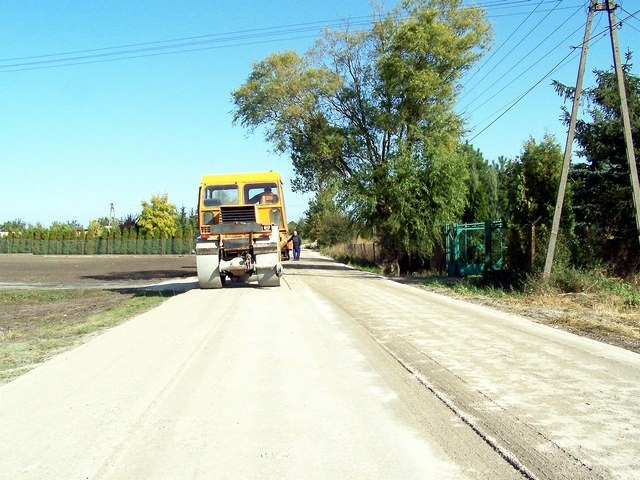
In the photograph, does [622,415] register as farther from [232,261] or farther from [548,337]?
[232,261]

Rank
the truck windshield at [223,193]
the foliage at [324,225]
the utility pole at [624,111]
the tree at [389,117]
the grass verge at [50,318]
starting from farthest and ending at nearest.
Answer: the foliage at [324,225] < the tree at [389,117] < the truck windshield at [223,193] < the utility pole at [624,111] < the grass verge at [50,318]

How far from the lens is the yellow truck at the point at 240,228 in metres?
18.9

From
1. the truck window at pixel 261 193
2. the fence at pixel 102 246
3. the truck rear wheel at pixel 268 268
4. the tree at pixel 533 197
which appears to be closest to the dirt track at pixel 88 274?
the truck window at pixel 261 193

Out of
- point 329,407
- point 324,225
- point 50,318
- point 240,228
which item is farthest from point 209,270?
point 324,225

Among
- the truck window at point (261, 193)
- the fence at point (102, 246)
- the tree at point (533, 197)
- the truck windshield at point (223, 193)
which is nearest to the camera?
the tree at point (533, 197)

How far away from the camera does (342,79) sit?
35.4 m

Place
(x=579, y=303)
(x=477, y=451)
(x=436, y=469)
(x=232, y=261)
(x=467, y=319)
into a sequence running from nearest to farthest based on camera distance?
(x=436, y=469)
(x=477, y=451)
(x=467, y=319)
(x=579, y=303)
(x=232, y=261)

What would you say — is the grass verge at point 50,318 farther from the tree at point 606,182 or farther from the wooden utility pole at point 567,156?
the tree at point 606,182

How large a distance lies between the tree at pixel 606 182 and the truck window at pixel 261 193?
9.98 m

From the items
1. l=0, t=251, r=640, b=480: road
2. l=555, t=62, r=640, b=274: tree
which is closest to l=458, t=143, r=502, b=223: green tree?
l=555, t=62, r=640, b=274: tree

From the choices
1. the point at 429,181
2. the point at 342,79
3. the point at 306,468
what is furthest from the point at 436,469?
the point at 342,79

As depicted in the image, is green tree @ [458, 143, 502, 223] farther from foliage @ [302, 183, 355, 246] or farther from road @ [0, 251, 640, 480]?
road @ [0, 251, 640, 480]

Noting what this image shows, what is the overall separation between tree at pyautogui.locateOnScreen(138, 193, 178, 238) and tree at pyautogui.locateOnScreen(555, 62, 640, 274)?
78.7 m

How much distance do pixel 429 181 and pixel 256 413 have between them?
23.5 meters
